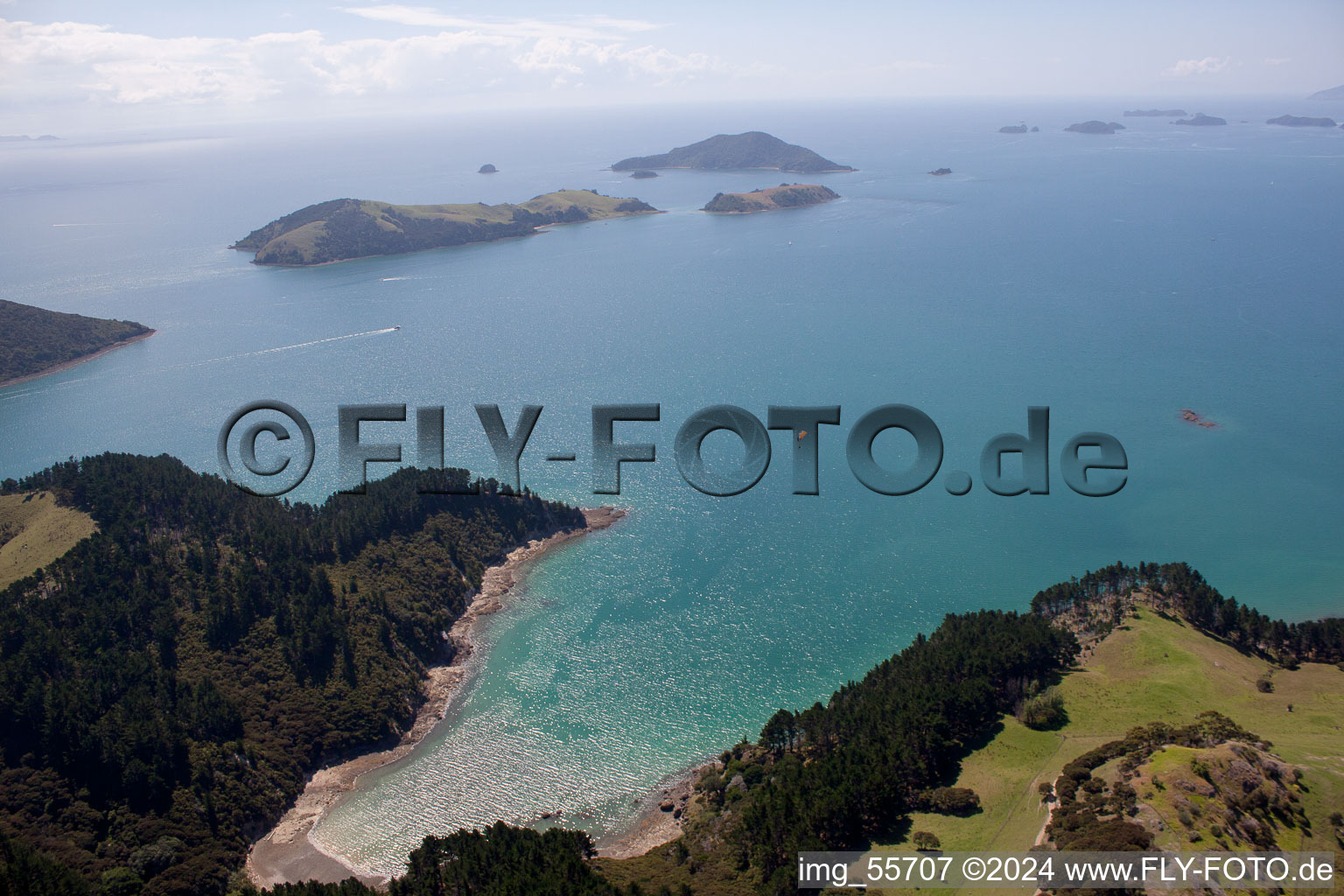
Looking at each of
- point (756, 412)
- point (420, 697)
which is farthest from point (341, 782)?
point (756, 412)

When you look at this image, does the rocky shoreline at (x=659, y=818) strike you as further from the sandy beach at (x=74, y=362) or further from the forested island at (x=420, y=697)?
the sandy beach at (x=74, y=362)

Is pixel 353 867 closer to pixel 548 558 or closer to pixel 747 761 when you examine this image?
pixel 747 761

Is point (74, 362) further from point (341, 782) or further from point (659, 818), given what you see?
point (659, 818)

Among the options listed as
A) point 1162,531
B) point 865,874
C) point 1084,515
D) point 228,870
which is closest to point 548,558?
point 228,870

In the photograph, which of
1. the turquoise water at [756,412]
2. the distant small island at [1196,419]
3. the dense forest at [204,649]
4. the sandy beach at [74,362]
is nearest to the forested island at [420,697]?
the dense forest at [204,649]

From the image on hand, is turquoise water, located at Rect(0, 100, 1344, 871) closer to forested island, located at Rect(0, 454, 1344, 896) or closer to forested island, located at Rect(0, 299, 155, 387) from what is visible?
forested island, located at Rect(0, 299, 155, 387)
